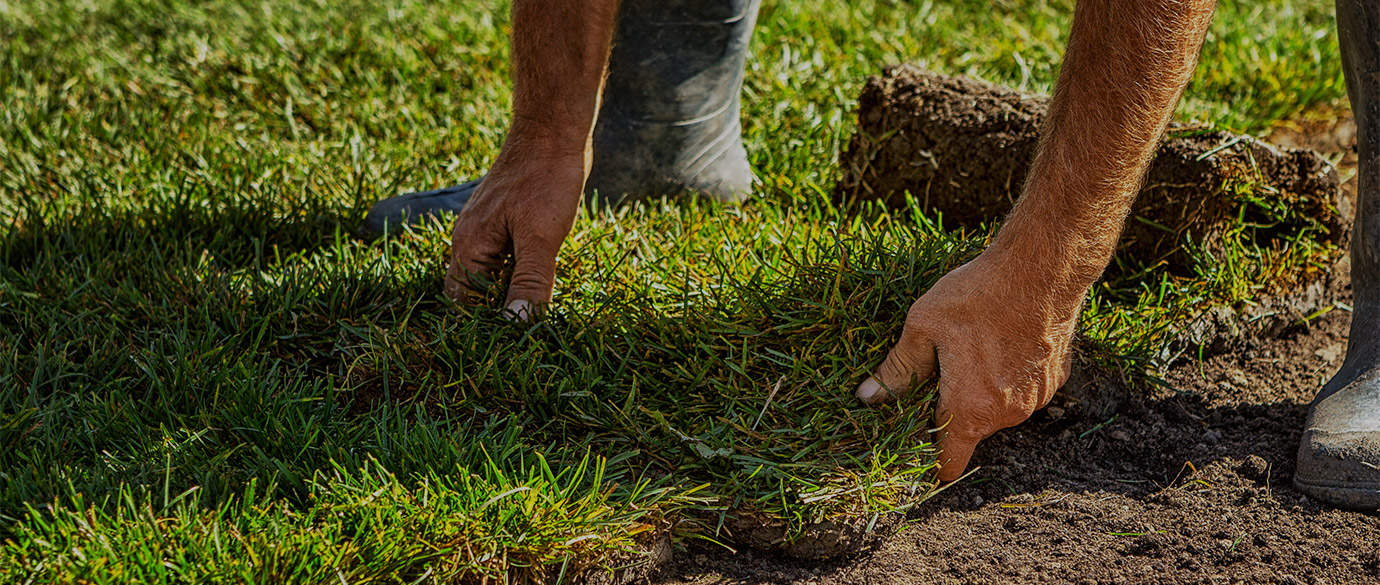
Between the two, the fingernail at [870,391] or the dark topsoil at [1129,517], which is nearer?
the dark topsoil at [1129,517]

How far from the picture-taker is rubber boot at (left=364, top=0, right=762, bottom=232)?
9.95ft

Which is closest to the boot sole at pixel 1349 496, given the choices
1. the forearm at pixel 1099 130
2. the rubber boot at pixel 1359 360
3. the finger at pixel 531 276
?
the rubber boot at pixel 1359 360

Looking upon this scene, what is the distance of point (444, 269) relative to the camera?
8.35ft

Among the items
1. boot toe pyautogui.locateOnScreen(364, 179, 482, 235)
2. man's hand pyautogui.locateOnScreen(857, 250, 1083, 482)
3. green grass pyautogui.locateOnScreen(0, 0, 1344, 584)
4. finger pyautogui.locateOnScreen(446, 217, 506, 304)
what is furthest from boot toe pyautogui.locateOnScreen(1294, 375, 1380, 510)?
boot toe pyautogui.locateOnScreen(364, 179, 482, 235)

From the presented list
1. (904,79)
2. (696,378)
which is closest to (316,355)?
(696,378)

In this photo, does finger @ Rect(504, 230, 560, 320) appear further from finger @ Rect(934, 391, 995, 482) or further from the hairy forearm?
finger @ Rect(934, 391, 995, 482)

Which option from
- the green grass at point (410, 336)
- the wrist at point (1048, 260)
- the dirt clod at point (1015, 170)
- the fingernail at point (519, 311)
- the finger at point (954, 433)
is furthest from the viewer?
the dirt clod at point (1015, 170)

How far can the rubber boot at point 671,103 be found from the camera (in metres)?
3.03

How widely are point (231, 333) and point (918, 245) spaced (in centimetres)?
141

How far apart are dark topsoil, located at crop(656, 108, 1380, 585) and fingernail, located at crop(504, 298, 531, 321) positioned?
2.06 feet

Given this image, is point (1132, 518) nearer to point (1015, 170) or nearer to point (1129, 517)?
point (1129, 517)

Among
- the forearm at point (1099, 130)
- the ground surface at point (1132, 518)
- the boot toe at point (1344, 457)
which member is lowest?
the ground surface at point (1132, 518)

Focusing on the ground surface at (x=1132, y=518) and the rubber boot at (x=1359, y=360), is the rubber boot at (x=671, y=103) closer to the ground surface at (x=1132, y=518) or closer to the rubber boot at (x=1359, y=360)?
the ground surface at (x=1132, y=518)

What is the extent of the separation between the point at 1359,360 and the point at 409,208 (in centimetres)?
209
